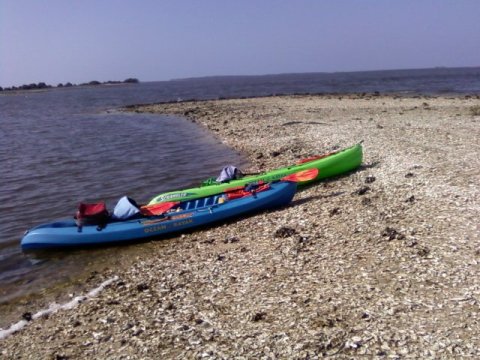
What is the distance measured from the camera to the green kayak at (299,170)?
1302cm

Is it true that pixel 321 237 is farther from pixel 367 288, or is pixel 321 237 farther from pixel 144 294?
pixel 144 294

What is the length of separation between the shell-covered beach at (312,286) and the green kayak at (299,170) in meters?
0.86

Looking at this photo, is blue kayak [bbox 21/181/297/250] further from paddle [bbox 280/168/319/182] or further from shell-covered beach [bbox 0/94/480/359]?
paddle [bbox 280/168/319/182]

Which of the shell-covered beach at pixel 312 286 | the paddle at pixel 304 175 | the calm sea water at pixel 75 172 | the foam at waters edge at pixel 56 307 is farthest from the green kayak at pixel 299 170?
the foam at waters edge at pixel 56 307

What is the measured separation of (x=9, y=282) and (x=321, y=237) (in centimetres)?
651

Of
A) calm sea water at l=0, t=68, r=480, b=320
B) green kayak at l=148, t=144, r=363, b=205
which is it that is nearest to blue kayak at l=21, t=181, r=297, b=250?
calm sea water at l=0, t=68, r=480, b=320

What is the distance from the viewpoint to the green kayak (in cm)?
1302

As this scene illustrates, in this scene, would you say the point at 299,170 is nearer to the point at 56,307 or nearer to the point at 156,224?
the point at 156,224

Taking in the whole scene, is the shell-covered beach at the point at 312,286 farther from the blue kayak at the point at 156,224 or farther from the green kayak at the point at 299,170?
the green kayak at the point at 299,170

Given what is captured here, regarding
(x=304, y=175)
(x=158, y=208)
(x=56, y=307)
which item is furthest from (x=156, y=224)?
A: (x=304, y=175)

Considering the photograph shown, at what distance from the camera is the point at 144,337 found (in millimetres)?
6637

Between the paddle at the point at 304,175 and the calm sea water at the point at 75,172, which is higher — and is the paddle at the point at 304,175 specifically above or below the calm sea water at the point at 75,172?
above

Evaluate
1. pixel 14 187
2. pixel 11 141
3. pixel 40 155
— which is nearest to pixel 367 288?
pixel 14 187

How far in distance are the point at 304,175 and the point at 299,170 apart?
0.27m
